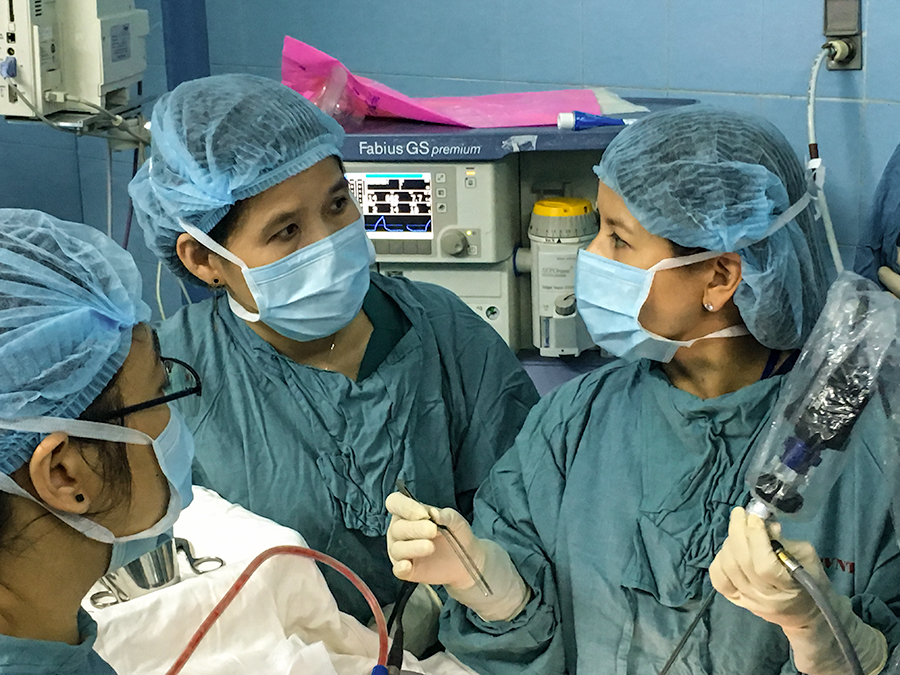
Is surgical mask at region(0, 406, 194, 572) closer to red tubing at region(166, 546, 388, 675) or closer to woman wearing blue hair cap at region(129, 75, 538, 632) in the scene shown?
red tubing at region(166, 546, 388, 675)

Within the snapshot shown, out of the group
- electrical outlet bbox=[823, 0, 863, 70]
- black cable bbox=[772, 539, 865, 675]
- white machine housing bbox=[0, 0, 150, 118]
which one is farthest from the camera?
electrical outlet bbox=[823, 0, 863, 70]

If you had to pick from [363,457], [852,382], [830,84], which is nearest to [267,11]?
[830,84]

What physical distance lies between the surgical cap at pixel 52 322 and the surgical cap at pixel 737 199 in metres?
0.74

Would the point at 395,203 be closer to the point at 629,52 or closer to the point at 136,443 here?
the point at 629,52

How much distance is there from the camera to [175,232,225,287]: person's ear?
72.9 inches

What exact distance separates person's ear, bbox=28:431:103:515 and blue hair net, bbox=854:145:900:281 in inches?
57.1

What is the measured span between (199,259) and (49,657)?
92 cm

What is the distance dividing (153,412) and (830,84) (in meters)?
2.04

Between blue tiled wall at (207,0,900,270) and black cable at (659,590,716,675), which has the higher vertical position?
blue tiled wall at (207,0,900,270)

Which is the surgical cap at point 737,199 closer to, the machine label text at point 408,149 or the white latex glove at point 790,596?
the white latex glove at point 790,596

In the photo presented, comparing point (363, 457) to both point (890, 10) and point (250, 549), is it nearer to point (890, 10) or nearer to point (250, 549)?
point (250, 549)

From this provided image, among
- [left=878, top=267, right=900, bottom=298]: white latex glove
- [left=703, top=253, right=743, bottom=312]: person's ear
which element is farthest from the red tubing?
[left=878, top=267, right=900, bottom=298]: white latex glove

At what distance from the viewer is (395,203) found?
2.66 meters

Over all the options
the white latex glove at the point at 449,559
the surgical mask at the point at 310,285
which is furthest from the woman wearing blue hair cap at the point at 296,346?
the white latex glove at the point at 449,559
